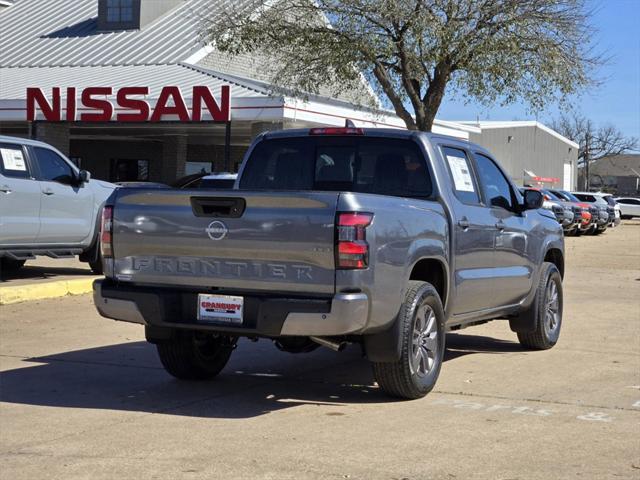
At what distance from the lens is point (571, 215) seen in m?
38.6

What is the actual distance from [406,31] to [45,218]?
14573 millimetres

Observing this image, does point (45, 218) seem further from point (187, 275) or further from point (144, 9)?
point (144, 9)

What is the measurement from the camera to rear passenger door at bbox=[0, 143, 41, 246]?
14125 millimetres

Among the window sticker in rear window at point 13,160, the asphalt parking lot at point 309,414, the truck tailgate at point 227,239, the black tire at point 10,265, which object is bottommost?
the asphalt parking lot at point 309,414

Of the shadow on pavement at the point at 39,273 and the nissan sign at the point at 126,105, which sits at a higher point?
the nissan sign at the point at 126,105

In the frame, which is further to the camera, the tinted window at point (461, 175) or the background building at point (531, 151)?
the background building at point (531, 151)

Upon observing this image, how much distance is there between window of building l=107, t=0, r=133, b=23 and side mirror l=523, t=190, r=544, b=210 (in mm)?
32904

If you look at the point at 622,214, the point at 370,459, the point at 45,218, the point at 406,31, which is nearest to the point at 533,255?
the point at 370,459

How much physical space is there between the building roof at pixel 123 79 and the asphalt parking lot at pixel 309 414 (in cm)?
2217

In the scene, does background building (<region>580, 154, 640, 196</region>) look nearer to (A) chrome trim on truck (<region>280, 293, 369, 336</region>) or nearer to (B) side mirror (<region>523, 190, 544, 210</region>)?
(B) side mirror (<region>523, 190, 544, 210</region>)

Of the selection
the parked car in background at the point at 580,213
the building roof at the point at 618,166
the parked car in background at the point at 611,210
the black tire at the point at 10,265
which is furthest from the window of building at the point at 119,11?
the building roof at the point at 618,166

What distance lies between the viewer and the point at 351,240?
6.89 meters

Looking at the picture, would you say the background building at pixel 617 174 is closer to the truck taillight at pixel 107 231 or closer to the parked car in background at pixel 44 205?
the parked car in background at pixel 44 205

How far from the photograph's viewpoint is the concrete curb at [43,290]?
13.1 meters
